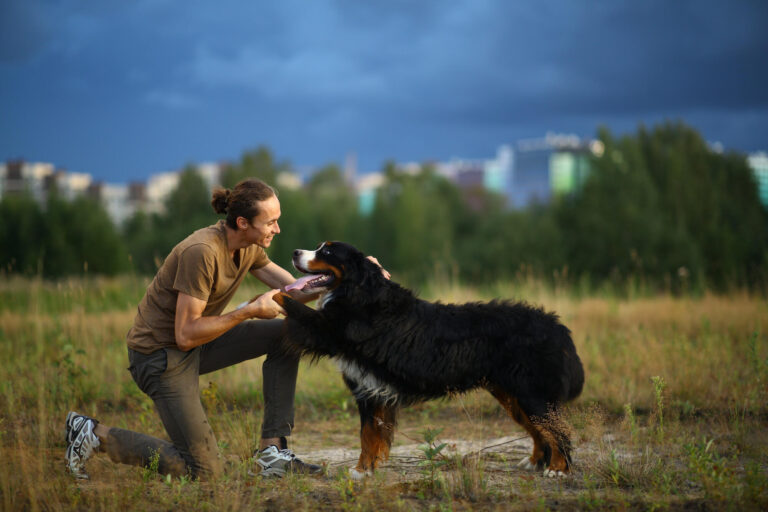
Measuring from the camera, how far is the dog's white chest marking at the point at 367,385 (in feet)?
14.2

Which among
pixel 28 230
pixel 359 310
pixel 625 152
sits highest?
pixel 625 152

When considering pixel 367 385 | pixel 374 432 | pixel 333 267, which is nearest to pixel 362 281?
pixel 333 267

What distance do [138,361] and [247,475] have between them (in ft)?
3.52

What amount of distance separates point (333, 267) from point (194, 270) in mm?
920

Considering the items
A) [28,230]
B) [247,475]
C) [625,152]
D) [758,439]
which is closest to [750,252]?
[625,152]

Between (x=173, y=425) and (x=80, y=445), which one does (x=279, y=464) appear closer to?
(x=173, y=425)

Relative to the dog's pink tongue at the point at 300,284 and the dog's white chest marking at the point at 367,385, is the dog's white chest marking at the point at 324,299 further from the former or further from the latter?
the dog's white chest marking at the point at 367,385

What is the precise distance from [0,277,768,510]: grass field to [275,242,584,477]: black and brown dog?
0.77 ft

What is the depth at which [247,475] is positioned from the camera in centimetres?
426

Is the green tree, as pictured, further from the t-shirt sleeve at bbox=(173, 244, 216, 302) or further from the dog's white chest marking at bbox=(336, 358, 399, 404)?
the dog's white chest marking at bbox=(336, 358, 399, 404)

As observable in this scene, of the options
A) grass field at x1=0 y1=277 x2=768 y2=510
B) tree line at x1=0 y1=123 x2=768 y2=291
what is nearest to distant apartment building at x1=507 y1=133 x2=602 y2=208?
tree line at x1=0 y1=123 x2=768 y2=291

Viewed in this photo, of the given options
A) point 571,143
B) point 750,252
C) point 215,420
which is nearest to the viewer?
point 215,420

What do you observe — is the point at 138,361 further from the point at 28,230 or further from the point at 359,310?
the point at 28,230

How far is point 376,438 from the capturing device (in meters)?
4.42
